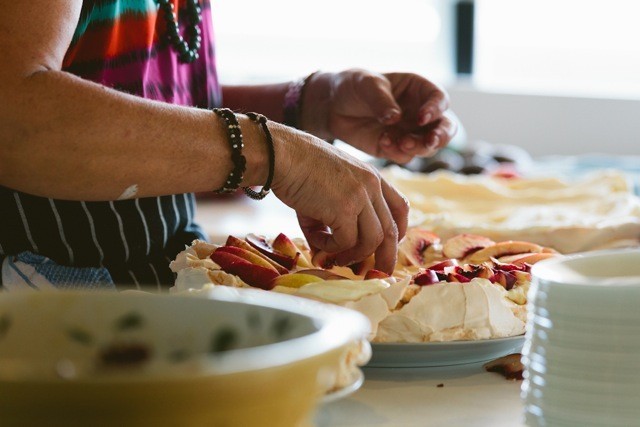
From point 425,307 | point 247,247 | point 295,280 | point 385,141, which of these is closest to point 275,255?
point 247,247

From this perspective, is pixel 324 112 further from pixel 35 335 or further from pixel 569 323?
pixel 35 335

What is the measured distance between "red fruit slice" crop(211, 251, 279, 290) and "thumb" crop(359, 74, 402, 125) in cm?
48

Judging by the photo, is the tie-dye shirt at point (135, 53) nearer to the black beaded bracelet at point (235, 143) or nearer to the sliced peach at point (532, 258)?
the black beaded bracelet at point (235, 143)

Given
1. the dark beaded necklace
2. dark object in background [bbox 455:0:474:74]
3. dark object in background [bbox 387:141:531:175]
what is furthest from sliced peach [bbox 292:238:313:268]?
dark object in background [bbox 455:0:474:74]

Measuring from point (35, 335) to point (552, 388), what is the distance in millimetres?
352

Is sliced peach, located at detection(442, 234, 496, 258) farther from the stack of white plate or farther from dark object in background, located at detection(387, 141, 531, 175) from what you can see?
dark object in background, located at detection(387, 141, 531, 175)

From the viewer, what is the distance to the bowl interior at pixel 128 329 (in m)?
0.53

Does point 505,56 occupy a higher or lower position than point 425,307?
lower

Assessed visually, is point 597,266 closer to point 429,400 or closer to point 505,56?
point 429,400

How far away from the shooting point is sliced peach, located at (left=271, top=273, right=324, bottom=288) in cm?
92

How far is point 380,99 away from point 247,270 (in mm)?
508

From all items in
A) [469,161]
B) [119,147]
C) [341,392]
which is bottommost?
[469,161]

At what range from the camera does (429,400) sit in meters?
0.82

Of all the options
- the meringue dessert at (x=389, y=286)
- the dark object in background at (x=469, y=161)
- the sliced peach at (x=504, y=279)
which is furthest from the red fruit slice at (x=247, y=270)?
the dark object in background at (x=469, y=161)
